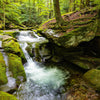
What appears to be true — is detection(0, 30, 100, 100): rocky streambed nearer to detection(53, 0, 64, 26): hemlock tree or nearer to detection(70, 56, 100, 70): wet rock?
detection(70, 56, 100, 70): wet rock

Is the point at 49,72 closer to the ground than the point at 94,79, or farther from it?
closer to the ground

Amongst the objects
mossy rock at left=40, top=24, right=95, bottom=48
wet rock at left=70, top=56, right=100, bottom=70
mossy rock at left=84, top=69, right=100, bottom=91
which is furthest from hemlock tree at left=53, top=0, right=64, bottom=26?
mossy rock at left=84, top=69, right=100, bottom=91

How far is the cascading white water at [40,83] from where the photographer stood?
159 inches

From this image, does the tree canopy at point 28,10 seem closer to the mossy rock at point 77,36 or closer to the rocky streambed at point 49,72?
the mossy rock at point 77,36

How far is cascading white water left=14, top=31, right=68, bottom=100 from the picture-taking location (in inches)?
159

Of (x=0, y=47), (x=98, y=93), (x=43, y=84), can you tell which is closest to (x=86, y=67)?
(x=98, y=93)

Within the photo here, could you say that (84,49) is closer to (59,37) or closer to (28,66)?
(59,37)

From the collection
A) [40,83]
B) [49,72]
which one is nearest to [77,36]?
[49,72]

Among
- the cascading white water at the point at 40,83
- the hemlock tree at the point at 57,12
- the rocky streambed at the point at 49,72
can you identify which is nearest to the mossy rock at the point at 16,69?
the rocky streambed at the point at 49,72

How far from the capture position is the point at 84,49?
7.17 metres

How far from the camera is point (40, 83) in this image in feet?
16.2

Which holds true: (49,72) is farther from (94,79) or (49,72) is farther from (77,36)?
(77,36)

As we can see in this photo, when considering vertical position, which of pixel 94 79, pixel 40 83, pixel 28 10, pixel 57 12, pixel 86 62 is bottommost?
pixel 40 83

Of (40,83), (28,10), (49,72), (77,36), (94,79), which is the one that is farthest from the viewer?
(28,10)
